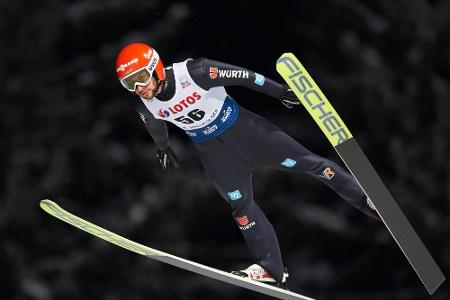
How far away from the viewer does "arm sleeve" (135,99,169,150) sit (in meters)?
4.99

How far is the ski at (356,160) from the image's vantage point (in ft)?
14.9

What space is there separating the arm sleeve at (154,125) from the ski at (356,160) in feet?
2.66

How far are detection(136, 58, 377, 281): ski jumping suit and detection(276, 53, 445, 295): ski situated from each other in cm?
36

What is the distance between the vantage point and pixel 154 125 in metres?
5.06

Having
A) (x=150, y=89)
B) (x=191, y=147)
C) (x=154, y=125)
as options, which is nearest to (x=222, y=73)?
(x=150, y=89)

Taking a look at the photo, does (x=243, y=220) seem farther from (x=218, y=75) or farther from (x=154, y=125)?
(x=218, y=75)

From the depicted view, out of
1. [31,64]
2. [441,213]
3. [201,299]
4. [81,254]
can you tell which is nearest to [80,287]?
[81,254]

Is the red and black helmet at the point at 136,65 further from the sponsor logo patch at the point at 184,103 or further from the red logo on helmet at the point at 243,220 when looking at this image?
the red logo on helmet at the point at 243,220

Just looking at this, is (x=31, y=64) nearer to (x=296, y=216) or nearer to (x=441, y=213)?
(x=296, y=216)

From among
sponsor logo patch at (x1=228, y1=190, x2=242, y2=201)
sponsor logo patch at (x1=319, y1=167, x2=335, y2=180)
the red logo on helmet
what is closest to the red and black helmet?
sponsor logo patch at (x1=228, y1=190, x2=242, y2=201)

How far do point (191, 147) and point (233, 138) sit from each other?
40.0 inches

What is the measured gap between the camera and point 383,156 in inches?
241

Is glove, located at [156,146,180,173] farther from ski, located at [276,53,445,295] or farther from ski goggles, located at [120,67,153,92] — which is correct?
ski, located at [276,53,445,295]

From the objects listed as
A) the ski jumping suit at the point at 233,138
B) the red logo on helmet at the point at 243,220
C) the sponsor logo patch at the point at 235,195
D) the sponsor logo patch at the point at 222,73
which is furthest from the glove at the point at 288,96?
the red logo on helmet at the point at 243,220
